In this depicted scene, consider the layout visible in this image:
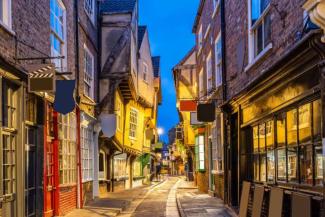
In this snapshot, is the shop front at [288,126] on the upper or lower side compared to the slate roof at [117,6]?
lower

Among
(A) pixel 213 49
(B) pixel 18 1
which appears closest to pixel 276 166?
(B) pixel 18 1

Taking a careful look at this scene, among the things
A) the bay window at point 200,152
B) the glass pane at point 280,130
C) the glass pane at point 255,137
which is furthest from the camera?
the bay window at point 200,152

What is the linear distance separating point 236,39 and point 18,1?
6.16 metres

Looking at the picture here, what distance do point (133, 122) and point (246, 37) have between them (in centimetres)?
1791

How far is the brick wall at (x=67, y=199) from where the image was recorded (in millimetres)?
14008

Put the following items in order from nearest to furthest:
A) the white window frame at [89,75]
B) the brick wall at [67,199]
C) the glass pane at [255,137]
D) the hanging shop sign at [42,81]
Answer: the hanging shop sign at [42,81] → the glass pane at [255,137] → the brick wall at [67,199] → the white window frame at [89,75]

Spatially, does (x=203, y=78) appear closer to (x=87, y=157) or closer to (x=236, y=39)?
(x=87, y=157)

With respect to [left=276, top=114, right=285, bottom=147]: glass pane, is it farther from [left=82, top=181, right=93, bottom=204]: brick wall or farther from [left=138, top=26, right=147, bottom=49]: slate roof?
[left=138, top=26, right=147, bottom=49]: slate roof

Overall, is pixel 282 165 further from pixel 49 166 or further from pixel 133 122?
pixel 133 122

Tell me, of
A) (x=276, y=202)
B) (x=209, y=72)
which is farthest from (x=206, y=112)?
(x=276, y=202)

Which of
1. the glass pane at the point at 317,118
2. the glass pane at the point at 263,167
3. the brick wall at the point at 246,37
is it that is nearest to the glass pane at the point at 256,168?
the glass pane at the point at 263,167

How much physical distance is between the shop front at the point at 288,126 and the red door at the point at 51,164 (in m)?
4.65

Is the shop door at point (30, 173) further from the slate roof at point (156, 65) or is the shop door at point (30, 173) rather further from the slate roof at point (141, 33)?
the slate roof at point (156, 65)

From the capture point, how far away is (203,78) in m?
23.2
